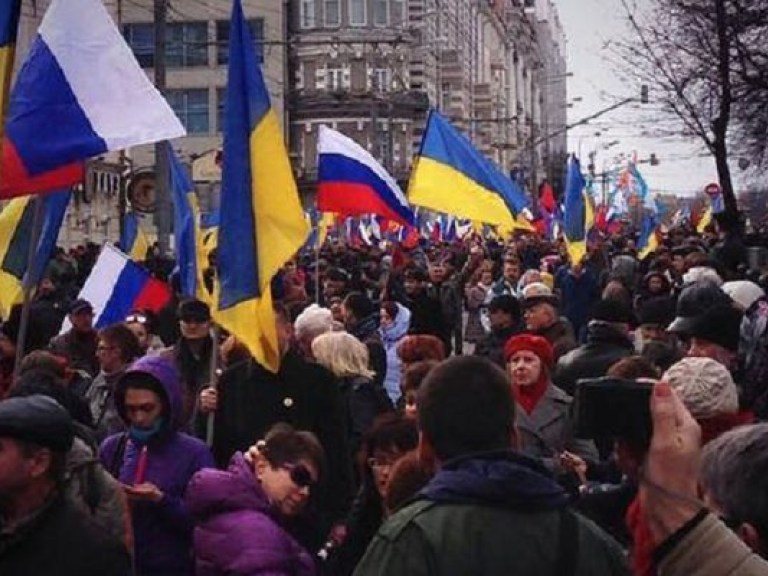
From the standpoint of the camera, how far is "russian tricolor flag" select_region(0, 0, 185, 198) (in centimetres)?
712

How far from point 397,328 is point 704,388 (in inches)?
294

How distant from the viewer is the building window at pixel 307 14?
72438mm

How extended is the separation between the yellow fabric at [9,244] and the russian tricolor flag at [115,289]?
3.55 feet

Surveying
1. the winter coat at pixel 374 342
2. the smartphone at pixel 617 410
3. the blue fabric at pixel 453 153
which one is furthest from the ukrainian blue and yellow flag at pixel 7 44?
the blue fabric at pixel 453 153

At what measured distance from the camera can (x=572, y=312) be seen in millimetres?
15312

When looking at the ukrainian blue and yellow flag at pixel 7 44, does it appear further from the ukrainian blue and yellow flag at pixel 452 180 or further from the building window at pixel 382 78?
the building window at pixel 382 78

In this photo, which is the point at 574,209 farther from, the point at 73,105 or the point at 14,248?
the point at 73,105

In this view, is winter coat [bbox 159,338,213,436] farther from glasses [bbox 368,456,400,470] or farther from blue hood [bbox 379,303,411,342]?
glasses [bbox 368,456,400,470]

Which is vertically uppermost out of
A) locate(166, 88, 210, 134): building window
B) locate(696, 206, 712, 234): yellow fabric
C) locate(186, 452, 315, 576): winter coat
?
locate(166, 88, 210, 134): building window

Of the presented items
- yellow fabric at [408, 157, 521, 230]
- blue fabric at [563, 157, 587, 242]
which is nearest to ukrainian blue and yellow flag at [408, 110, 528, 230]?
yellow fabric at [408, 157, 521, 230]

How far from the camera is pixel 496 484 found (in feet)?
11.4

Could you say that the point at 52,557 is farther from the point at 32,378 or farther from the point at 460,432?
the point at 32,378

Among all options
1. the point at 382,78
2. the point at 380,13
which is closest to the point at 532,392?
the point at 382,78

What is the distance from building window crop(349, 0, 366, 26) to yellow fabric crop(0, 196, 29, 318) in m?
63.3
